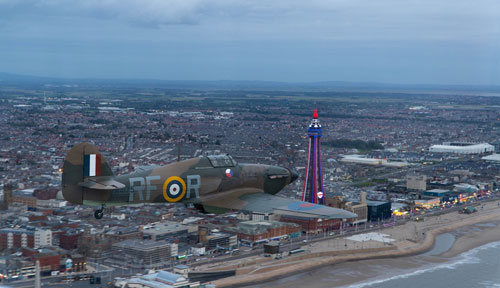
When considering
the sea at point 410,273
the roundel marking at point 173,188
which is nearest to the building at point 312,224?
the sea at point 410,273

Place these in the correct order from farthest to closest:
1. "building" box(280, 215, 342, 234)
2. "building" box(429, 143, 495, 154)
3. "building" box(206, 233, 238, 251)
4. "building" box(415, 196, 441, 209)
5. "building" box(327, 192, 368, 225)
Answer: "building" box(429, 143, 495, 154)
"building" box(415, 196, 441, 209)
"building" box(327, 192, 368, 225)
"building" box(280, 215, 342, 234)
"building" box(206, 233, 238, 251)

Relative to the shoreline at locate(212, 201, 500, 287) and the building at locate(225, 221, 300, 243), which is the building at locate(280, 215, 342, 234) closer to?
the building at locate(225, 221, 300, 243)

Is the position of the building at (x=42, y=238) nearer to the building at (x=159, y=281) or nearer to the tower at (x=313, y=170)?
the building at (x=159, y=281)

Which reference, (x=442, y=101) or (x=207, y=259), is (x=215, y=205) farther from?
(x=442, y=101)

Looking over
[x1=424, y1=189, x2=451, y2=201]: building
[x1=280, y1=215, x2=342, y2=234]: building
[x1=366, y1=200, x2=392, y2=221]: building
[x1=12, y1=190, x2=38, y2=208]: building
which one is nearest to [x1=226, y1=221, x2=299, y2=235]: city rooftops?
[x1=280, y1=215, x2=342, y2=234]: building

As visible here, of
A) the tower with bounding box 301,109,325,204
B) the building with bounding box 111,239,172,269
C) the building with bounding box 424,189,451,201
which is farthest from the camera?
the building with bounding box 424,189,451,201

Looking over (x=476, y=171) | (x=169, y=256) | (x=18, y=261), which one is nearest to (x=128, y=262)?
(x=169, y=256)

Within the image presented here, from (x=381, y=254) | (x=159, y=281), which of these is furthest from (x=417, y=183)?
(x=159, y=281)

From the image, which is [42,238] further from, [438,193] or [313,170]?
[438,193]
